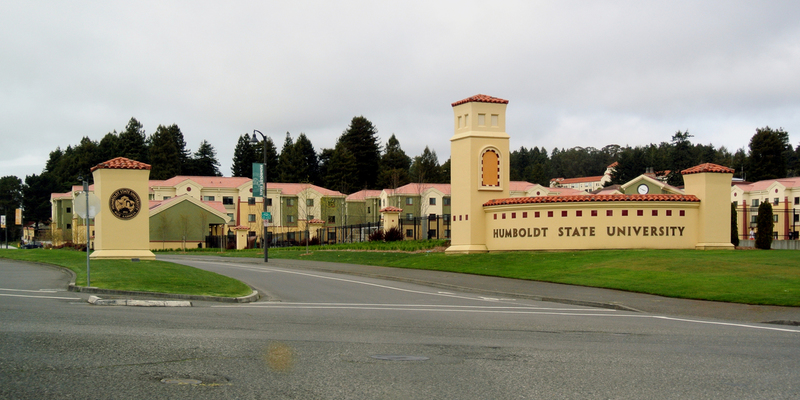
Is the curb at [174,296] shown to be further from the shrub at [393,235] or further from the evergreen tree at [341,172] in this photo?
the evergreen tree at [341,172]

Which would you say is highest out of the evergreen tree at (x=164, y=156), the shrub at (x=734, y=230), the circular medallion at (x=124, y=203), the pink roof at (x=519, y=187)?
the evergreen tree at (x=164, y=156)

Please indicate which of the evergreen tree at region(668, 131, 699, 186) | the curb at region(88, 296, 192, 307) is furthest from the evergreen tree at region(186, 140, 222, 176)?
the curb at region(88, 296, 192, 307)

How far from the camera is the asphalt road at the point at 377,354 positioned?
685 centimetres

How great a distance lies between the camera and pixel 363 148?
378ft

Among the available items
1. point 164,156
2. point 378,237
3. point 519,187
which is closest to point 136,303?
point 378,237

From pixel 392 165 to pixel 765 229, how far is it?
89317mm

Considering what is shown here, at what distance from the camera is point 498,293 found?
2041cm

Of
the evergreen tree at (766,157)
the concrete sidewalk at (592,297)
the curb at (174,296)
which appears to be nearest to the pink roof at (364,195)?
the evergreen tree at (766,157)

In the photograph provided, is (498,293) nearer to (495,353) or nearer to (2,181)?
(495,353)

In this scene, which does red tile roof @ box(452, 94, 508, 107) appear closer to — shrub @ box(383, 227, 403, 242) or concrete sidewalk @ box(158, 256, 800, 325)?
concrete sidewalk @ box(158, 256, 800, 325)

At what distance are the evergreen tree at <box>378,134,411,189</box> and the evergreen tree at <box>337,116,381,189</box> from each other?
7.31 ft

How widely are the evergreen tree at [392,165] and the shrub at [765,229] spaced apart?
2893 inches

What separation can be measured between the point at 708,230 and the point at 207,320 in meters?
23.6

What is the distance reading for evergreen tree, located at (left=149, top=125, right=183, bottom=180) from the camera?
115 m
